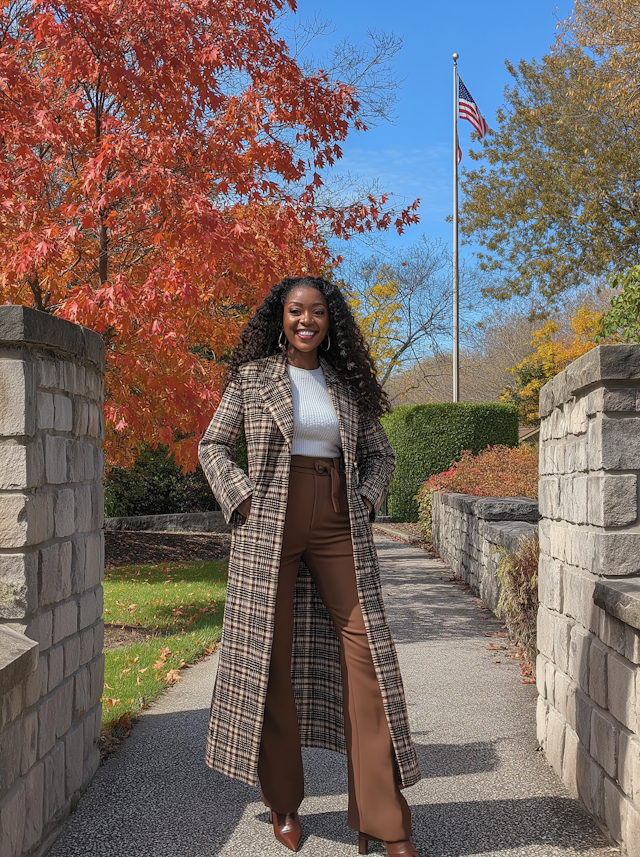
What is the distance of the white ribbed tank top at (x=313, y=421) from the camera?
3.11 meters

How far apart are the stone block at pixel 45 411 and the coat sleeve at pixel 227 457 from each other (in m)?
0.54

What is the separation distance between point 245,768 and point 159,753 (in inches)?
42.5

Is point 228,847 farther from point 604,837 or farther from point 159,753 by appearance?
point 604,837

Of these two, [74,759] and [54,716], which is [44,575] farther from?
[74,759]

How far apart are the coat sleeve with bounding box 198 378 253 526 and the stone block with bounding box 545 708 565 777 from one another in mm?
1739

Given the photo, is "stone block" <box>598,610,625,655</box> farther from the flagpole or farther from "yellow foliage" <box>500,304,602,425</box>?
"yellow foliage" <box>500,304,602,425</box>

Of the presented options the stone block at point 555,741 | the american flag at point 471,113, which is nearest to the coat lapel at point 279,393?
the stone block at point 555,741

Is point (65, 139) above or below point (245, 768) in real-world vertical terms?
above

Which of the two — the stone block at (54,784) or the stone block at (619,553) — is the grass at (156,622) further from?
the stone block at (619,553)

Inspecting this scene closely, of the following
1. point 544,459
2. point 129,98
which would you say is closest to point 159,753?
point 544,459

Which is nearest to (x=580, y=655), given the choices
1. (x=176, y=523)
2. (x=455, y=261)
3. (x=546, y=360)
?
(x=176, y=523)

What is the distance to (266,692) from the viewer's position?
2.97m

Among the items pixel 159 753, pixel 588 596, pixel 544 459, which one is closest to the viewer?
pixel 588 596

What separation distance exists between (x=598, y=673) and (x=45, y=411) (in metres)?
2.22
